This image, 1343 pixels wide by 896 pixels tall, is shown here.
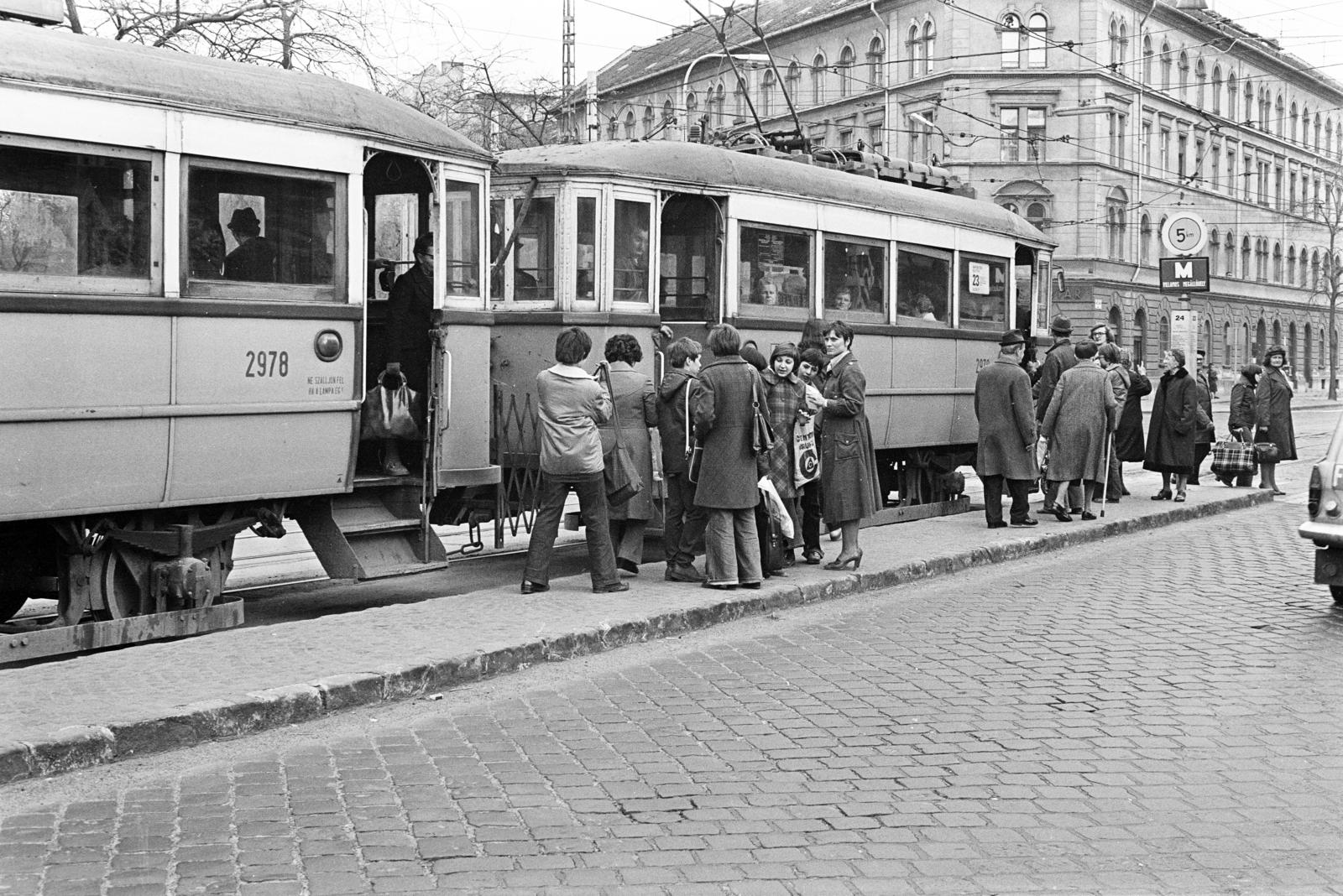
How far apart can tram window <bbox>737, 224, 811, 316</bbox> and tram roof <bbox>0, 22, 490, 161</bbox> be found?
3187mm

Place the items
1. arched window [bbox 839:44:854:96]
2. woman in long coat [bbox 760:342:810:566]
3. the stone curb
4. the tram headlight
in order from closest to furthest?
the stone curb
the tram headlight
woman in long coat [bbox 760:342:810:566]
arched window [bbox 839:44:854:96]

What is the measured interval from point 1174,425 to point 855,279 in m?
4.69

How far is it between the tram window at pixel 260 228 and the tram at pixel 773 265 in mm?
2310

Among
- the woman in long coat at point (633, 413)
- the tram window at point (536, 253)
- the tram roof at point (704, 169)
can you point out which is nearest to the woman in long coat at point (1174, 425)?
the tram roof at point (704, 169)

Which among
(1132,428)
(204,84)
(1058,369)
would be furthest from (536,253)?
(1132,428)

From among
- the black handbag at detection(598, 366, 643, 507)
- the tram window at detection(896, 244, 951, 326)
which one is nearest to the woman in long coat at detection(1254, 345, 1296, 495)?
the tram window at detection(896, 244, 951, 326)

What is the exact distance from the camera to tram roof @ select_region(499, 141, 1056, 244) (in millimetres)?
11367

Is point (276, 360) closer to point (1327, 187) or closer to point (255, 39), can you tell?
point (255, 39)

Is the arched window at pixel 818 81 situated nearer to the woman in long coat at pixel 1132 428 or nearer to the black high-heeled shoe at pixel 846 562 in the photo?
the woman in long coat at pixel 1132 428

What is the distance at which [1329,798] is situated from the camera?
557 centimetres

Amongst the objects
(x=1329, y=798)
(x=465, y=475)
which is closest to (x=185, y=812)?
(x=1329, y=798)

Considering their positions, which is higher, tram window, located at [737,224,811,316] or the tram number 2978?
tram window, located at [737,224,811,316]

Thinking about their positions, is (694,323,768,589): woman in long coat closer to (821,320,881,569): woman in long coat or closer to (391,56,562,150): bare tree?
(821,320,881,569): woman in long coat

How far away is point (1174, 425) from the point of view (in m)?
16.2
